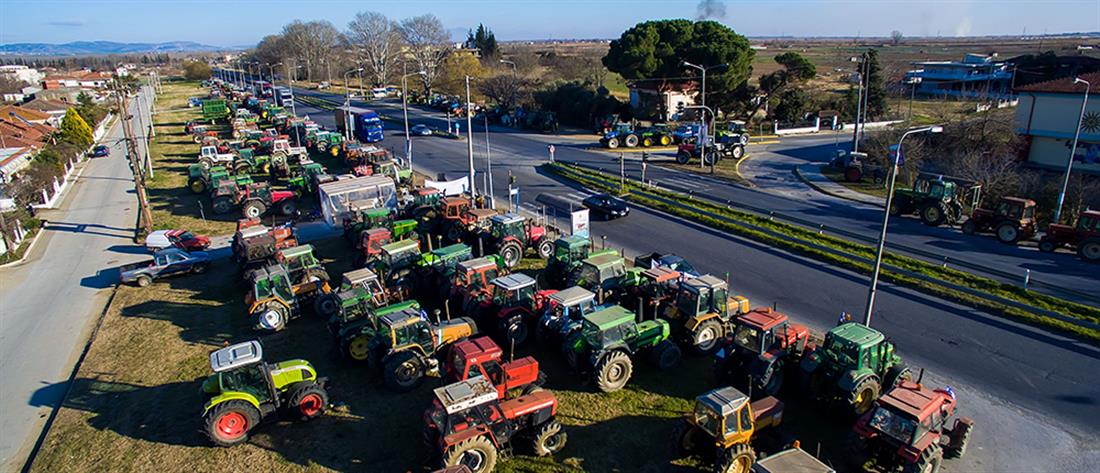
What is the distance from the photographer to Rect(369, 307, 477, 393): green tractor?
13.3m

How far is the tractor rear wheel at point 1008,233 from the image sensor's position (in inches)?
879

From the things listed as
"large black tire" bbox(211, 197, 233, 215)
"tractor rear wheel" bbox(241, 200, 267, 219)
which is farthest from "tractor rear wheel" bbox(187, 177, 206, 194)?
"tractor rear wheel" bbox(241, 200, 267, 219)

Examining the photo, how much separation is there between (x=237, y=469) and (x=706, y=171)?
1195 inches

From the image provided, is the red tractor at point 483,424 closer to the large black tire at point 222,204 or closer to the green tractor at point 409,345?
the green tractor at point 409,345

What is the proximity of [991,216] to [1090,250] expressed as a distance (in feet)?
10.7

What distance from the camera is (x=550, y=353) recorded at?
1516 cm

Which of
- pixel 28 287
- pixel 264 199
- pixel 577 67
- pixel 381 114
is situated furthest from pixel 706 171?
pixel 577 67

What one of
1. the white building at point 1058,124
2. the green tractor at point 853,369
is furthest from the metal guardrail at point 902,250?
the white building at point 1058,124

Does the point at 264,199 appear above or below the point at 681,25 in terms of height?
below

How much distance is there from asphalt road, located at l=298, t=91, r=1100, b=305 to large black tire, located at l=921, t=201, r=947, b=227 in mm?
350

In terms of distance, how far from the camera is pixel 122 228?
28203 mm

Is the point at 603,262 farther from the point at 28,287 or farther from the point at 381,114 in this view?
the point at 381,114

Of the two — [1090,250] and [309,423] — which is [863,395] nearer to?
[309,423]

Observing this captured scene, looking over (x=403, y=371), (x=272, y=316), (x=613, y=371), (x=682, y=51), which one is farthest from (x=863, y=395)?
(x=682, y=51)
